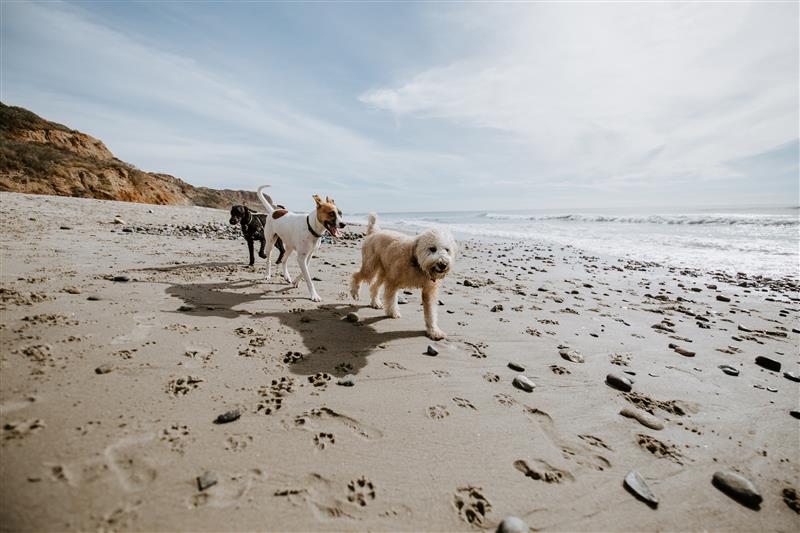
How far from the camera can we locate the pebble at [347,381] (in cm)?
307

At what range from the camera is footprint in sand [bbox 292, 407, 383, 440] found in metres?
2.42

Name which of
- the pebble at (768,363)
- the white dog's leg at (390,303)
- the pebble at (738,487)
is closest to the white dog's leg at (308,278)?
the white dog's leg at (390,303)

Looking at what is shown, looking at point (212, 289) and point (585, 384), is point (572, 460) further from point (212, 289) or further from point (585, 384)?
point (212, 289)

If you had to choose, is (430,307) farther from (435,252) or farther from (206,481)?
(206,481)

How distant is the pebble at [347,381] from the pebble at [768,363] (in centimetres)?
554

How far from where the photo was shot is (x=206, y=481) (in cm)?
180

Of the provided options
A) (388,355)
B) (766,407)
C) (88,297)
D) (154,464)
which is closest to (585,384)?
(766,407)

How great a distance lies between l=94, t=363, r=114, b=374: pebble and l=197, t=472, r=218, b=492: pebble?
1.56m

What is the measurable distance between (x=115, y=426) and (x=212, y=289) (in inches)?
151

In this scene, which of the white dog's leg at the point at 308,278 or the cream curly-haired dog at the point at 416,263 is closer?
the cream curly-haired dog at the point at 416,263

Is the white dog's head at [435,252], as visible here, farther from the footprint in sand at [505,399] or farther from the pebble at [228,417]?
the pebble at [228,417]

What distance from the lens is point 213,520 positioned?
5.33 feet

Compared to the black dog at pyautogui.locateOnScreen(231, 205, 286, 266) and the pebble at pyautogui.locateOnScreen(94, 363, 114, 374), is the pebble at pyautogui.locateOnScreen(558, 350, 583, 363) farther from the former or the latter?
the black dog at pyautogui.locateOnScreen(231, 205, 286, 266)

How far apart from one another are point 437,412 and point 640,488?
1505 mm
